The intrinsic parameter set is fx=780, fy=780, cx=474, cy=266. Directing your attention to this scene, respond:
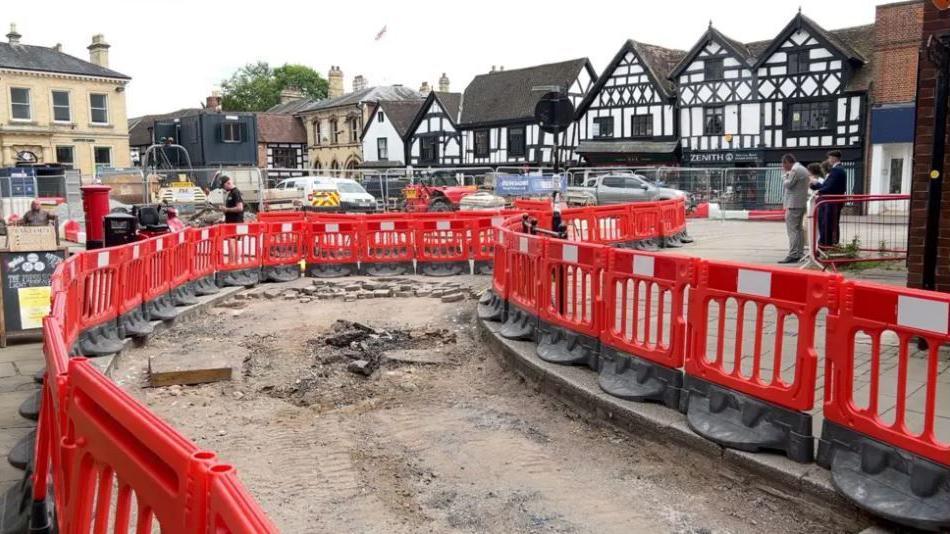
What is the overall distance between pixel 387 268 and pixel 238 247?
8.85 ft

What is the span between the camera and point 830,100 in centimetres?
3416

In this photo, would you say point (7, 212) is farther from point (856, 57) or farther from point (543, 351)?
point (856, 57)

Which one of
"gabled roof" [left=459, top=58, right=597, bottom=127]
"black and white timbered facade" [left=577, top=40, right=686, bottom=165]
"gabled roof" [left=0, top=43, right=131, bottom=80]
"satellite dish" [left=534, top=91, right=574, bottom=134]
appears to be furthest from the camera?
"gabled roof" [left=459, top=58, right=597, bottom=127]

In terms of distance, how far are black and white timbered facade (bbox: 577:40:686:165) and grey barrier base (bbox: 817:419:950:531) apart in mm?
36305

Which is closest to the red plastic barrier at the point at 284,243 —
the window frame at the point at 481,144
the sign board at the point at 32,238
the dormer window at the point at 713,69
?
the sign board at the point at 32,238

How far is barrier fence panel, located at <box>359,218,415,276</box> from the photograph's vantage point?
1430cm

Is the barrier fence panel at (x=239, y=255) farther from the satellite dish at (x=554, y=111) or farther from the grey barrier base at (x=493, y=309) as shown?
the satellite dish at (x=554, y=111)

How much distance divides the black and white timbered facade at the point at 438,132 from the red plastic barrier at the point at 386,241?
1445 inches

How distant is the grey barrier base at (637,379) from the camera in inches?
214

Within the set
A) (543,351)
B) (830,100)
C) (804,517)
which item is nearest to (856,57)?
(830,100)

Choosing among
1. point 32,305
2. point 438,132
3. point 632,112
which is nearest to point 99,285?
point 32,305

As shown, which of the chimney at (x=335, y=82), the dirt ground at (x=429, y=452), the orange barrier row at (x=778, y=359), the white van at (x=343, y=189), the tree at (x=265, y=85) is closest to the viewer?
the orange barrier row at (x=778, y=359)

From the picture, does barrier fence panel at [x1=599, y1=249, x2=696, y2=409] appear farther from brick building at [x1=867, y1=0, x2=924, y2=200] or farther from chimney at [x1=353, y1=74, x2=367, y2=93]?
chimney at [x1=353, y1=74, x2=367, y2=93]

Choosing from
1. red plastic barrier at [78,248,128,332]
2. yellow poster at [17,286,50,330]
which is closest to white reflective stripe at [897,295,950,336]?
red plastic barrier at [78,248,128,332]
